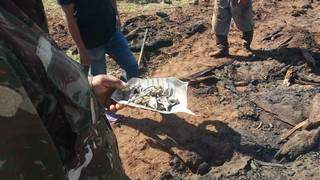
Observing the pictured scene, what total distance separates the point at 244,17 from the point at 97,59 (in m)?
2.41

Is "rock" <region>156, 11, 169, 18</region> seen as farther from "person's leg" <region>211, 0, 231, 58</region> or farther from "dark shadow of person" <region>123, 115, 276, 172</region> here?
"dark shadow of person" <region>123, 115, 276, 172</region>

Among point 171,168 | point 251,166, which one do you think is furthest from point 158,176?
point 251,166

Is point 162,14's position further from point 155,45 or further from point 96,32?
point 96,32

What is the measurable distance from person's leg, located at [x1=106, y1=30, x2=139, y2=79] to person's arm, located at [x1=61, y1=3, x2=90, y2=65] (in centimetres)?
36

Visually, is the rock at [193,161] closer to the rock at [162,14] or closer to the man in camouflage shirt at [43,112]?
the man in camouflage shirt at [43,112]

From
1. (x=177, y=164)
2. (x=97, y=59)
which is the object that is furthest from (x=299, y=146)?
(x=97, y=59)

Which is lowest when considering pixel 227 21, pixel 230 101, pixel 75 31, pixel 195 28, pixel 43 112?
pixel 195 28

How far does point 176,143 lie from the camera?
14.5ft

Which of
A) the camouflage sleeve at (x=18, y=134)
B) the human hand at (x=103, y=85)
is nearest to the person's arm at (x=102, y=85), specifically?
the human hand at (x=103, y=85)

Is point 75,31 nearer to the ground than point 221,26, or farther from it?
farther from it

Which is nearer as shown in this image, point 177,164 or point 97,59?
point 177,164

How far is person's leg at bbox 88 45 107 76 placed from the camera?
4348mm

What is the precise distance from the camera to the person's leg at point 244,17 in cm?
592

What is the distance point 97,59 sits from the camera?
439 centimetres
